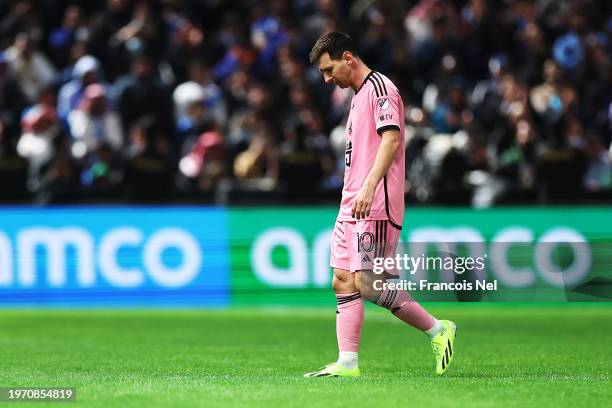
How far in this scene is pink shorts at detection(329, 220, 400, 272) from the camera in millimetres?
8820

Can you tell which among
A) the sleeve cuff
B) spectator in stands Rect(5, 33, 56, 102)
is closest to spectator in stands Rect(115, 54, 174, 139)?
spectator in stands Rect(5, 33, 56, 102)

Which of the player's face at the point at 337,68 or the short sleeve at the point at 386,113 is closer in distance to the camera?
the short sleeve at the point at 386,113

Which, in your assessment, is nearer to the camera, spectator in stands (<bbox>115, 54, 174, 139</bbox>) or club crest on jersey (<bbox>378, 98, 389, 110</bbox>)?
club crest on jersey (<bbox>378, 98, 389, 110</bbox>)

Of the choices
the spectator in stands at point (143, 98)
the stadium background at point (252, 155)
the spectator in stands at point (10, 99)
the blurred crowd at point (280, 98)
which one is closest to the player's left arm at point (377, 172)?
the stadium background at point (252, 155)

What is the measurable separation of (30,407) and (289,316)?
8.62 meters

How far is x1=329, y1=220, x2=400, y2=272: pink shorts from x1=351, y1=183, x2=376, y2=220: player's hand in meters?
0.31

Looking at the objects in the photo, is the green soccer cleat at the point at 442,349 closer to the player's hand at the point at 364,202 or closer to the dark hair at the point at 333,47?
the player's hand at the point at 364,202

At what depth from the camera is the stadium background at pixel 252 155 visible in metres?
16.5

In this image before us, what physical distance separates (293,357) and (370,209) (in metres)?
2.55

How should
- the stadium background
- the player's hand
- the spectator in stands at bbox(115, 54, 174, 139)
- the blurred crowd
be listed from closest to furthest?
1. the player's hand
2. the stadium background
3. the blurred crowd
4. the spectator in stands at bbox(115, 54, 174, 139)

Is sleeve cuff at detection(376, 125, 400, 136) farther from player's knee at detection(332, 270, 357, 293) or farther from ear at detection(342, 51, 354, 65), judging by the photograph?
player's knee at detection(332, 270, 357, 293)

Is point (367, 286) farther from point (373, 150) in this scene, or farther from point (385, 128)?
point (385, 128)

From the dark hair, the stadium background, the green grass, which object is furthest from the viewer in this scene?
the stadium background

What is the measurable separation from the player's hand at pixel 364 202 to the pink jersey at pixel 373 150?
0.31 m
